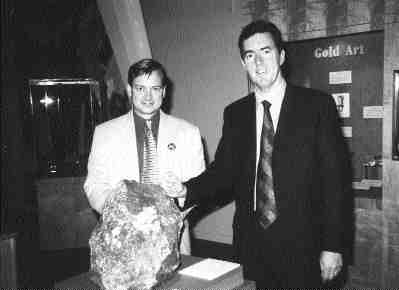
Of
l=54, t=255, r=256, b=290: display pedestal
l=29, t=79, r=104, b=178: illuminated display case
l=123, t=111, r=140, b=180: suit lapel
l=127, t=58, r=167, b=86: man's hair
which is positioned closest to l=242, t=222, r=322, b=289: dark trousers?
l=54, t=255, r=256, b=290: display pedestal

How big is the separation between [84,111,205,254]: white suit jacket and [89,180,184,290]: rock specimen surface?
29.7 inches

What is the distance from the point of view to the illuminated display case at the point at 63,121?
4.11 metres

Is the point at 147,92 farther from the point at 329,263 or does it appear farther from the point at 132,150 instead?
the point at 329,263

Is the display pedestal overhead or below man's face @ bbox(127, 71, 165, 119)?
below

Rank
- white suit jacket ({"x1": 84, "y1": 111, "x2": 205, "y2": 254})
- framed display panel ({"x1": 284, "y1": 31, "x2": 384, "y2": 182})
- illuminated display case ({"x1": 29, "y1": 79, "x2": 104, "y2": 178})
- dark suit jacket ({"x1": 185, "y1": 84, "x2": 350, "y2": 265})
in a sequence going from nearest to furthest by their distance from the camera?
1. dark suit jacket ({"x1": 185, "y1": 84, "x2": 350, "y2": 265})
2. white suit jacket ({"x1": 84, "y1": 111, "x2": 205, "y2": 254})
3. framed display panel ({"x1": 284, "y1": 31, "x2": 384, "y2": 182})
4. illuminated display case ({"x1": 29, "y1": 79, "x2": 104, "y2": 178})

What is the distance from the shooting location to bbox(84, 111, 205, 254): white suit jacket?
2.02m

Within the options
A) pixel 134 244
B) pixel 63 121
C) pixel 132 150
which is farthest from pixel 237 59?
pixel 134 244

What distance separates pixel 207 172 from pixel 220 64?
97.7 inches

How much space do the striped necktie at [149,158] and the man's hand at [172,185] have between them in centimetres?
30

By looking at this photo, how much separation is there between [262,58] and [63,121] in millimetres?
2990

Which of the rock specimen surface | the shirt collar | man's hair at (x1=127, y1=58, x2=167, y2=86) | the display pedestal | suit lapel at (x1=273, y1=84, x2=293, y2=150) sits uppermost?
man's hair at (x1=127, y1=58, x2=167, y2=86)

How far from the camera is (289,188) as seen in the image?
1.76m

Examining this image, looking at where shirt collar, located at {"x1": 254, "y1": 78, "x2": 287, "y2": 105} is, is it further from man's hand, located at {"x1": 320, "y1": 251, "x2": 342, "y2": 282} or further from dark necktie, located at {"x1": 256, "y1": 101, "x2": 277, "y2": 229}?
man's hand, located at {"x1": 320, "y1": 251, "x2": 342, "y2": 282}

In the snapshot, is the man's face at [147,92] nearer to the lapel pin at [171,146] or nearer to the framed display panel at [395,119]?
the lapel pin at [171,146]
